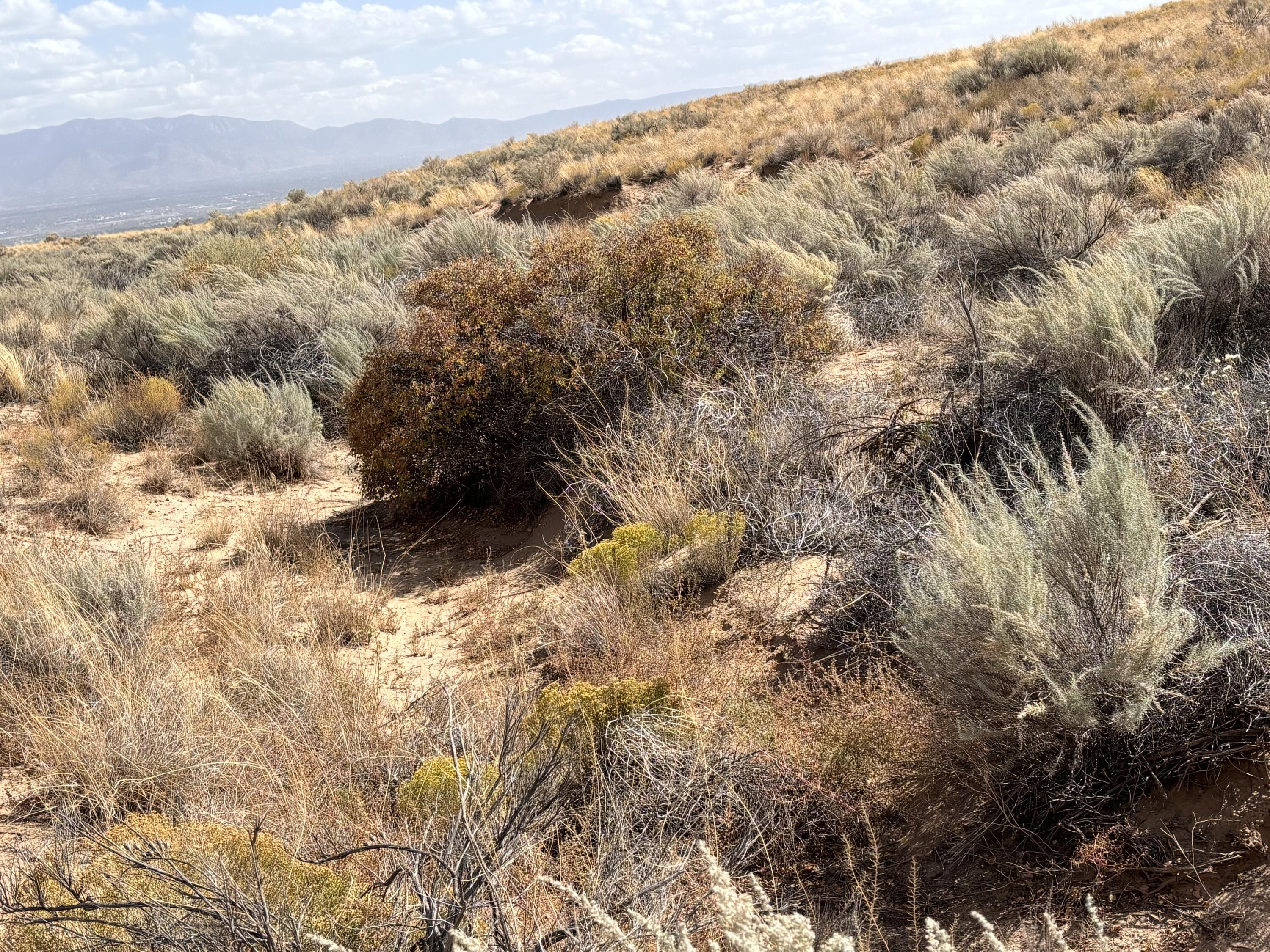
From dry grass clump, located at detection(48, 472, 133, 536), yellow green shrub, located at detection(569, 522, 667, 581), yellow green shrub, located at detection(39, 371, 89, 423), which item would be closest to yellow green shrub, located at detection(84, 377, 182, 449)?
yellow green shrub, located at detection(39, 371, 89, 423)

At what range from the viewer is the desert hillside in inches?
91.2

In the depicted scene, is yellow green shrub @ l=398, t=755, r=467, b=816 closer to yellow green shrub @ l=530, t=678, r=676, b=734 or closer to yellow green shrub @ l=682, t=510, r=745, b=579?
yellow green shrub @ l=530, t=678, r=676, b=734

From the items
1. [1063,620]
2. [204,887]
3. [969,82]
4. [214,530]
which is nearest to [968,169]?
[969,82]

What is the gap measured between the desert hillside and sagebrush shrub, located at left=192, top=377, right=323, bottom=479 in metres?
0.04

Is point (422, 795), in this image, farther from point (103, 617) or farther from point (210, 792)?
point (103, 617)

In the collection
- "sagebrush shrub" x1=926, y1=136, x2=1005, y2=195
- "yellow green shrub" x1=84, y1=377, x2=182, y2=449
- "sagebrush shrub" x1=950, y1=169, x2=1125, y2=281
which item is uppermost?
"sagebrush shrub" x1=926, y1=136, x2=1005, y2=195

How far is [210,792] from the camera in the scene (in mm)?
3061

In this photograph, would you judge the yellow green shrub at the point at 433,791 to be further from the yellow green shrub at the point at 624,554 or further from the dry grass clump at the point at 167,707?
the yellow green shrub at the point at 624,554

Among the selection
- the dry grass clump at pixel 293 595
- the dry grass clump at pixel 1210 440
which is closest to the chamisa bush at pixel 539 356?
the dry grass clump at pixel 293 595

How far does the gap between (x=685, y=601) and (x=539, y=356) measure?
7.62ft

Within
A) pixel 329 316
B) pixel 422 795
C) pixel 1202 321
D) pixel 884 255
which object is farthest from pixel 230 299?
pixel 1202 321

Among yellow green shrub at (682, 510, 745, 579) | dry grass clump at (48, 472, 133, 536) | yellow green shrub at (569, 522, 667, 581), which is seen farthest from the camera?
dry grass clump at (48, 472, 133, 536)

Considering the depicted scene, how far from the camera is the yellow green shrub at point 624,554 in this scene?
160 inches

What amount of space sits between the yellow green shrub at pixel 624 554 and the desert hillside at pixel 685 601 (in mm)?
33
